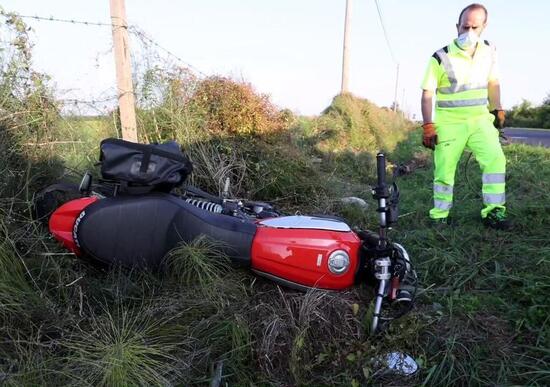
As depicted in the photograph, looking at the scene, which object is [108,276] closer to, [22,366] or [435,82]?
[22,366]

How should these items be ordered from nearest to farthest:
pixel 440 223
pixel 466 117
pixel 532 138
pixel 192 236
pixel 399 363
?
pixel 399 363
pixel 192 236
pixel 466 117
pixel 440 223
pixel 532 138

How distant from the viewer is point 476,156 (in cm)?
390

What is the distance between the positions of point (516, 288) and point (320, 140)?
7.34m

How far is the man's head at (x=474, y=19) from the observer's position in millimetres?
3828

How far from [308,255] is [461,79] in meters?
2.47

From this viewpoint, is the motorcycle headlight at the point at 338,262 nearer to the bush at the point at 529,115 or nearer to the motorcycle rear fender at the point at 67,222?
the motorcycle rear fender at the point at 67,222

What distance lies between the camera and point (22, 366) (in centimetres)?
192

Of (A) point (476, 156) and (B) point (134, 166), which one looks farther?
(A) point (476, 156)

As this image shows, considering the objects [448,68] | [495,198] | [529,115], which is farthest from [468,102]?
[529,115]

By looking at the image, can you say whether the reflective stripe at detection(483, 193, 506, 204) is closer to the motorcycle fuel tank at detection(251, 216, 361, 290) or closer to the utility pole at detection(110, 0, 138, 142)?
the motorcycle fuel tank at detection(251, 216, 361, 290)

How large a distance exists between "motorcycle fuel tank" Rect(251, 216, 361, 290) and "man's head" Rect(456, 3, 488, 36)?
2.50 m

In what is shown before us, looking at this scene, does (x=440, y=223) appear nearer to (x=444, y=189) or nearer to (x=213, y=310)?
(x=444, y=189)

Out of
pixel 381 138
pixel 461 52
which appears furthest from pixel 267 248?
pixel 381 138

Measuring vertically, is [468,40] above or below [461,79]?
above
